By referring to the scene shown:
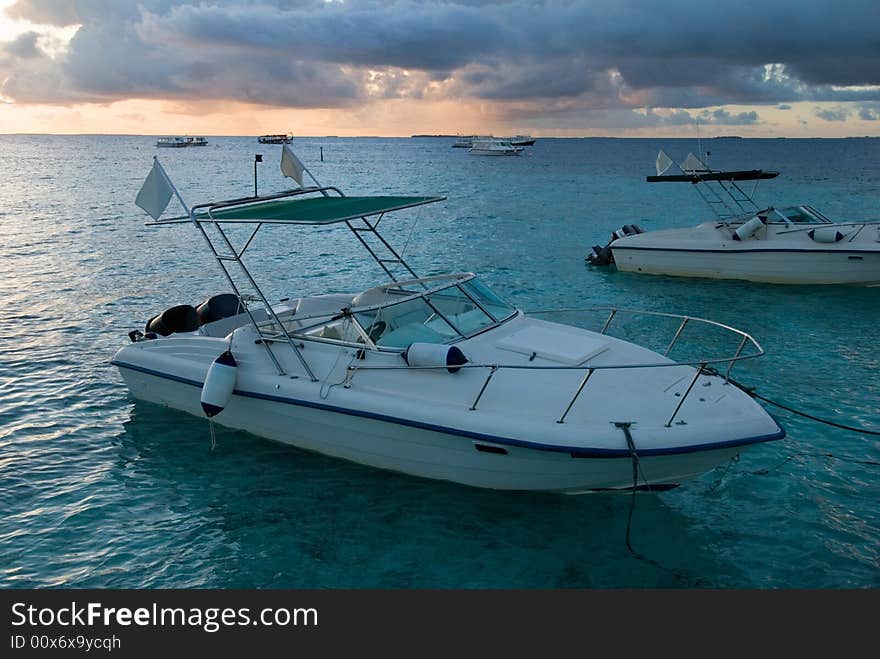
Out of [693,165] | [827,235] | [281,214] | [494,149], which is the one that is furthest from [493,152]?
[281,214]

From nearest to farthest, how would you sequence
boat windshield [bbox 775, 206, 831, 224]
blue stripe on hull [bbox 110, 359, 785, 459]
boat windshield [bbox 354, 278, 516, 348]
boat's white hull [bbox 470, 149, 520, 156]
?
blue stripe on hull [bbox 110, 359, 785, 459] → boat windshield [bbox 354, 278, 516, 348] → boat windshield [bbox 775, 206, 831, 224] → boat's white hull [bbox 470, 149, 520, 156]

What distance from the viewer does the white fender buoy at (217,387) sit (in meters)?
9.07

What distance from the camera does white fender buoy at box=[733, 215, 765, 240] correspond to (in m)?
20.5

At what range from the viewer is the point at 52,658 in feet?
19.1

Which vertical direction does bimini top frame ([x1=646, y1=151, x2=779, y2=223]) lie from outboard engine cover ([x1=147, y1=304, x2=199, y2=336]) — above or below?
above

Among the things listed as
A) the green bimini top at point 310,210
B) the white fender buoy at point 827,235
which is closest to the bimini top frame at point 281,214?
the green bimini top at point 310,210

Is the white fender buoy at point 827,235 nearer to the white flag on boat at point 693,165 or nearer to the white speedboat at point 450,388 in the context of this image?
the white flag on boat at point 693,165

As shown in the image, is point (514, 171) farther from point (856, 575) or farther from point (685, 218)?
point (856, 575)

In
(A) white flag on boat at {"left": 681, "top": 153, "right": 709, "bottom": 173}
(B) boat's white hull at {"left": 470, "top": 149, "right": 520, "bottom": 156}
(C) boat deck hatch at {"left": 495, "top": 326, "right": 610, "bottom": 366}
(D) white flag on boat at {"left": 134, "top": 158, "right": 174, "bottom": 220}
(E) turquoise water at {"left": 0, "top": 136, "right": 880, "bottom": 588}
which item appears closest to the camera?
(E) turquoise water at {"left": 0, "top": 136, "right": 880, "bottom": 588}

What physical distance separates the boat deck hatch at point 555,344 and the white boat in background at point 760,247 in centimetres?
1192

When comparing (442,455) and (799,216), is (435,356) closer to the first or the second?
(442,455)

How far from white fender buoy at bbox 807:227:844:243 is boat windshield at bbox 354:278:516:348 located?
13274 mm

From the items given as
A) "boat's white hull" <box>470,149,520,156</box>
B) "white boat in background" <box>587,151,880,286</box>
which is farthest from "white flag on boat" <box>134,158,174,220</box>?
"boat's white hull" <box>470,149,520,156</box>

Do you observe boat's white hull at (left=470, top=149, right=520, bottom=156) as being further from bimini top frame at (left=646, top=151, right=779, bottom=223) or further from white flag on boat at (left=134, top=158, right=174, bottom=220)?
white flag on boat at (left=134, top=158, right=174, bottom=220)
